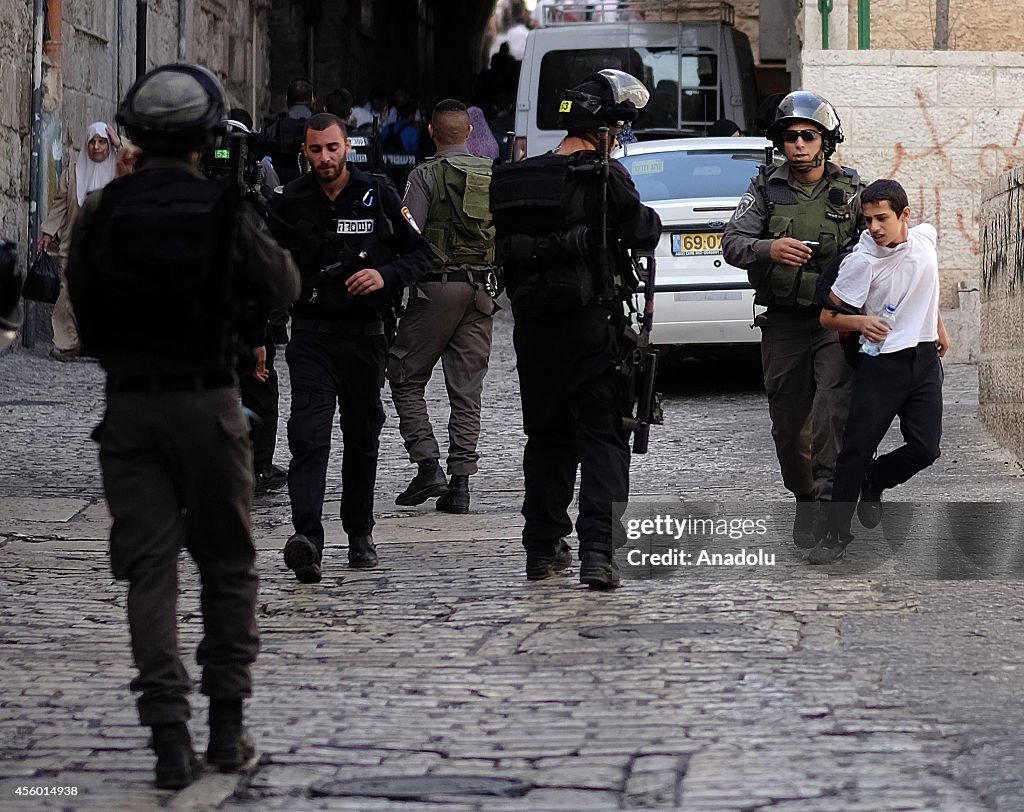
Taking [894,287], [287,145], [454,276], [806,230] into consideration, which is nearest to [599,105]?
[806,230]

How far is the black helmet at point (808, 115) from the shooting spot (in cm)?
765

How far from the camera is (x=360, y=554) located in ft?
25.7

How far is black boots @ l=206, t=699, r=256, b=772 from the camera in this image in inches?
185

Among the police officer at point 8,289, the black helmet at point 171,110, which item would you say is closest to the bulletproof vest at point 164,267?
the black helmet at point 171,110

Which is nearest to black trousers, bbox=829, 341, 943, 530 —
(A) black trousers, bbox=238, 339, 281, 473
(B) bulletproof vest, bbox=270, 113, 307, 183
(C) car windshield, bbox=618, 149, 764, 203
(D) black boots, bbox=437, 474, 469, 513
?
(D) black boots, bbox=437, 474, 469, 513

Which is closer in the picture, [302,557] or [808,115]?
[302,557]

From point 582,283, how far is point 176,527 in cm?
272

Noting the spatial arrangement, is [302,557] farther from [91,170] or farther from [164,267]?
[91,170]

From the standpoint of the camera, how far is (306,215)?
766 centimetres

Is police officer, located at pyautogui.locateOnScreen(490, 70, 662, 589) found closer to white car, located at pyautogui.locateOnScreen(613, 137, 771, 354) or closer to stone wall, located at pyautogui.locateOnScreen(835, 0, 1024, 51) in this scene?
white car, located at pyautogui.locateOnScreen(613, 137, 771, 354)

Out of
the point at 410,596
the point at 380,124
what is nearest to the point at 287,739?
the point at 410,596

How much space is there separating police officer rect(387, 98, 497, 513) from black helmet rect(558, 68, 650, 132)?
7.54ft

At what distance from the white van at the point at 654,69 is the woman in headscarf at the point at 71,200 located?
211 inches

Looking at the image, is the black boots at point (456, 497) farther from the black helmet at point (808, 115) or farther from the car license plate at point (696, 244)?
the car license plate at point (696, 244)
